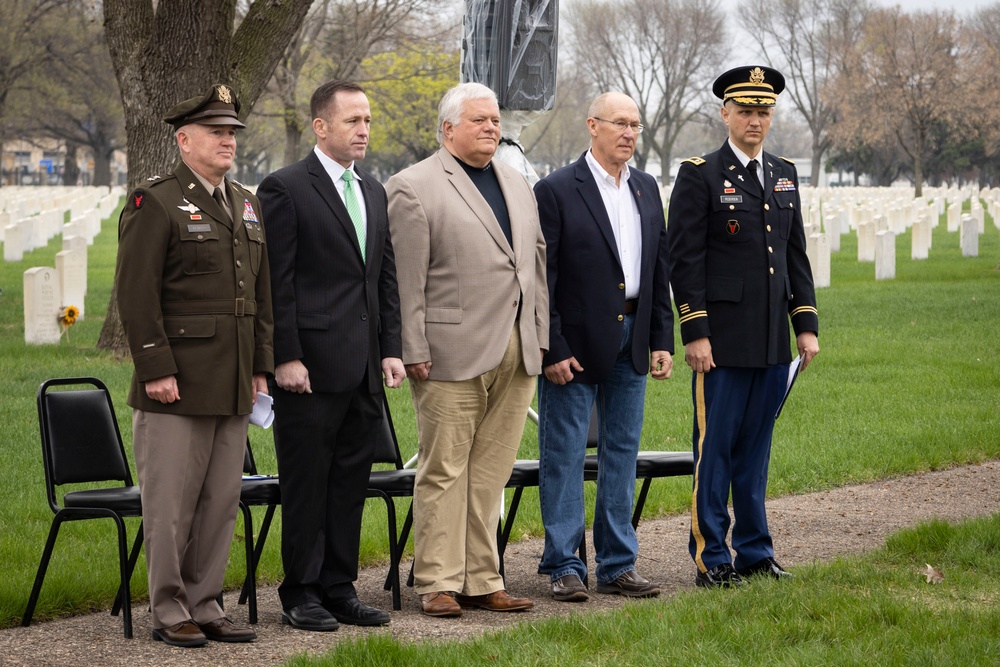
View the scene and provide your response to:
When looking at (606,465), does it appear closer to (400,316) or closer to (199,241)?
(400,316)

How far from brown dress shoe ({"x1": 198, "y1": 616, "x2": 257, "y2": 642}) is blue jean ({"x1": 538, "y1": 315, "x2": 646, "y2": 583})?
142 centimetres

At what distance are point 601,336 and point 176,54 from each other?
8367 millimetres

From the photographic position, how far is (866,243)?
26.8 meters

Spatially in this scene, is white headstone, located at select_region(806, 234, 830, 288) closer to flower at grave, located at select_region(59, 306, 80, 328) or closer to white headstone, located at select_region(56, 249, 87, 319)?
white headstone, located at select_region(56, 249, 87, 319)

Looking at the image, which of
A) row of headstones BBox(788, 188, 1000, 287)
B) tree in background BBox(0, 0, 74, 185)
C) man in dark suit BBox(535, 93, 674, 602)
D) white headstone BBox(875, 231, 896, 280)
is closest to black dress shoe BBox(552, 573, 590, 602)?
man in dark suit BBox(535, 93, 674, 602)

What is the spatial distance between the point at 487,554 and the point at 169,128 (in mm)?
8794

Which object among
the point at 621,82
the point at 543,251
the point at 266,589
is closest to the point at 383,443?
the point at 266,589

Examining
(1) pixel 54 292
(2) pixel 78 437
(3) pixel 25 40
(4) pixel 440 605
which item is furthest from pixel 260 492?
(3) pixel 25 40

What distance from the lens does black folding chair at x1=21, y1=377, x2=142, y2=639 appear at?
Result: 531 centimetres

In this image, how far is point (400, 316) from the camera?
17.7 feet

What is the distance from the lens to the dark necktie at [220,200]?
5055 millimetres

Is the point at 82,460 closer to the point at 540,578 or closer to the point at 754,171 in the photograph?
the point at 540,578

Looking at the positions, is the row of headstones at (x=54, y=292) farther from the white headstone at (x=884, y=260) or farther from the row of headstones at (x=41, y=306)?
the white headstone at (x=884, y=260)

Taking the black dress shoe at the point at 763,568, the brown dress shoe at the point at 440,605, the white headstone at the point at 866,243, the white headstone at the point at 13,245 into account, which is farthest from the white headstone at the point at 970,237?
the brown dress shoe at the point at 440,605
